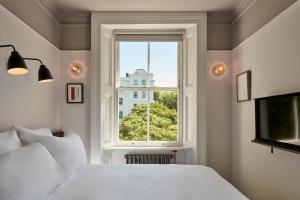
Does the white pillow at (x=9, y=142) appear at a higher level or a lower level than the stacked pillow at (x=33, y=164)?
higher

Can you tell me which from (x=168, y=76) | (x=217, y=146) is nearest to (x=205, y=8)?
(x=168, y=76)

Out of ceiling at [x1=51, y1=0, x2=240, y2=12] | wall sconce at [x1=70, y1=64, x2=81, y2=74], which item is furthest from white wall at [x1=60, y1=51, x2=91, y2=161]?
ceiling at [x1=51, y1=0, x2=240, y2=12]

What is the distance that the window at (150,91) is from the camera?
4059mm

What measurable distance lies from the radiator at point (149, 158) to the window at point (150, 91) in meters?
0.27

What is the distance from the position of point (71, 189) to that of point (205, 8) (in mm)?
2736

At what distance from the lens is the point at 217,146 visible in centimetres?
369

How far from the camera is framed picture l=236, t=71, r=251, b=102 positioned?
302 centimetres

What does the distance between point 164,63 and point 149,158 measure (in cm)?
143

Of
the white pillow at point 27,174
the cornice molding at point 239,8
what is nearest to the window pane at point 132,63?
the cornice molding at point 239,8

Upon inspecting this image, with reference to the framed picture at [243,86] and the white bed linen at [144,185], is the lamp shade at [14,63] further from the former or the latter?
the framed picture at [243,86]

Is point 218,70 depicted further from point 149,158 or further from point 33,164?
point 33,164

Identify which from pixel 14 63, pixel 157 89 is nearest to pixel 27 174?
pixel 14 63

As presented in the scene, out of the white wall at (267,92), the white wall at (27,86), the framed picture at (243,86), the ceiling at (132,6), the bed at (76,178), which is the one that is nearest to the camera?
the bed at (76,178)

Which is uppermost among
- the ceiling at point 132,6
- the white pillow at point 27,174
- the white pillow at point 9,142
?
the ceiling at point 132,6
